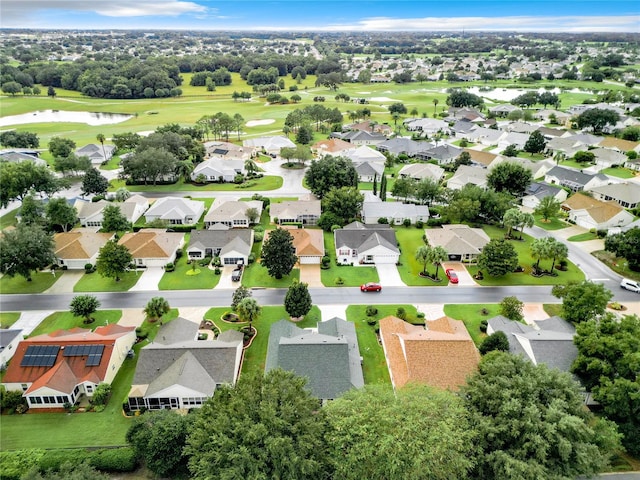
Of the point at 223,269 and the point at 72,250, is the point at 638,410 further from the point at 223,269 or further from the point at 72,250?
the point at 72,250

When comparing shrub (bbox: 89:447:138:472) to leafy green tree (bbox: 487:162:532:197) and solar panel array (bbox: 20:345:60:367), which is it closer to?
solar panel array (bbox: 20:345:60:367)

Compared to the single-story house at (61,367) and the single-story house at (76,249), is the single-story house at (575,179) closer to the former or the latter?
the single-story house at (61,367)

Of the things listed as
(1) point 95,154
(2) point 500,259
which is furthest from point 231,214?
(1) point 95,154

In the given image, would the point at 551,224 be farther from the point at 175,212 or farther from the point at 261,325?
the point at 175,212

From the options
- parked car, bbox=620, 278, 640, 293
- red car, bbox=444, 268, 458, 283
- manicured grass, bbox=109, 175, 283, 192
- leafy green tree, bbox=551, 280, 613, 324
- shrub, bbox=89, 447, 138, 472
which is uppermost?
leafy green tree, bbox=551, 280, 613, 324

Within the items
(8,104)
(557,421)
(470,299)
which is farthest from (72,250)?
(8,104)

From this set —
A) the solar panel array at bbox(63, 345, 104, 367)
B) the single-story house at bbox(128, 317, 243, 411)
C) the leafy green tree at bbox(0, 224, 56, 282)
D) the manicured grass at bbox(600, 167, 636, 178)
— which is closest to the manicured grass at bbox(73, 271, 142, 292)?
the leafy green tree at bbox(0, 224, 56, 282)

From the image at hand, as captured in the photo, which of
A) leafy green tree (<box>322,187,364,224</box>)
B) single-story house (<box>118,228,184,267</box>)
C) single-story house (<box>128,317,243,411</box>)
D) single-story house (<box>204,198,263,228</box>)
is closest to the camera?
single-story house (<box>128,317,243,411</box>)
